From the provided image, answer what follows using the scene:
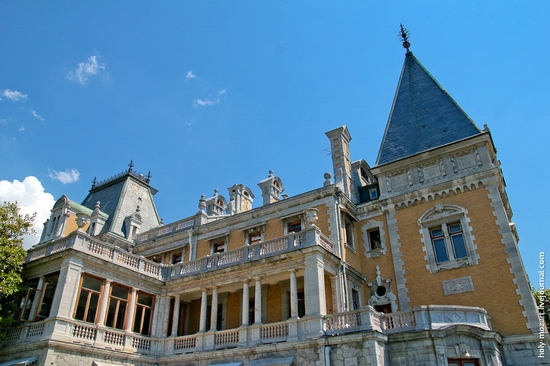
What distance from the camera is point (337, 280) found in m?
20.4

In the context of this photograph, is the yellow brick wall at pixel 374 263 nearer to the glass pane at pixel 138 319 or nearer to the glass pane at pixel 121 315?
the glass pane at pixel 138 319

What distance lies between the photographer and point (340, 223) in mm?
22562

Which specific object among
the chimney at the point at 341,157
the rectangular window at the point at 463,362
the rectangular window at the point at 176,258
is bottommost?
the rectangular window at the point at 463,362

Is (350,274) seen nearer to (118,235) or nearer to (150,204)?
(118,235)

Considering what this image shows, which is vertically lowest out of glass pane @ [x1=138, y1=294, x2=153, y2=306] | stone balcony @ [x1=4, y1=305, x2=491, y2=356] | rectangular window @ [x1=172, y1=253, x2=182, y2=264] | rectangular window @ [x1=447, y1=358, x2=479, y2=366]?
rectangular window @ [x1=447, y1=358, x2=479, y2=366]

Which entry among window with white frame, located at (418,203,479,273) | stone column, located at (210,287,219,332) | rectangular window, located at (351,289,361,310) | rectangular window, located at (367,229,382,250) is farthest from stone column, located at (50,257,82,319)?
window with white frame, located at (418,203,479,273)

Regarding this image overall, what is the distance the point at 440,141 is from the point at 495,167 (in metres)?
3.61

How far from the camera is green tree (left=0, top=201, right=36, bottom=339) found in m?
19.2

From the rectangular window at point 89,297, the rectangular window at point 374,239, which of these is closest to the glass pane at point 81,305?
the rectangular window at point 89,297

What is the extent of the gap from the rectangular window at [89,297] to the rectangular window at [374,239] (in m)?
14.2

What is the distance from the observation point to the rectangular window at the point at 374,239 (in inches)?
927

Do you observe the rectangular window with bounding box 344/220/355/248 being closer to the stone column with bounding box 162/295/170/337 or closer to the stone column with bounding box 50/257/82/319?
the stone column with bounding box 162/295/170/337

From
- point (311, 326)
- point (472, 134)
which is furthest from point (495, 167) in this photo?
point (311, 326)

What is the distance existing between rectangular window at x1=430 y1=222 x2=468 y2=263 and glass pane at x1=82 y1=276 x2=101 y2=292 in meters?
16.5
